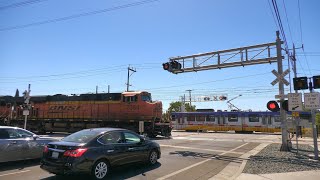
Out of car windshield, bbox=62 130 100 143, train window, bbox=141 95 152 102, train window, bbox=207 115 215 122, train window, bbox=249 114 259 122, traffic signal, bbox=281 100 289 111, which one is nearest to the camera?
car windshield, bbox=62 130 100 143

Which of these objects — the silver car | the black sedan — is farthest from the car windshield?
the silver car

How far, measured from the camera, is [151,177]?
8852 mm

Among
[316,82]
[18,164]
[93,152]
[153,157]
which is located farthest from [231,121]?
[93,152]

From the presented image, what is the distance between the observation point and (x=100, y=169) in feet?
27.7

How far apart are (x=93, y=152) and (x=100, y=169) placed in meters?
0.59

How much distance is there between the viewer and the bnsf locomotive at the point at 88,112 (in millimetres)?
26797

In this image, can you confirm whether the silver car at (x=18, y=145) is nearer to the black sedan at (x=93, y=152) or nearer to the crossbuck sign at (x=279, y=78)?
the black sedan at (x=93, y=152)

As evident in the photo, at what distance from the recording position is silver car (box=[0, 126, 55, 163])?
10078 millimetres

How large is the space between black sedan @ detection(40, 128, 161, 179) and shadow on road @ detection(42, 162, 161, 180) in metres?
0.33

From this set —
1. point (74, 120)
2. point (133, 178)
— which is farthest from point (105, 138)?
point (74, 120)

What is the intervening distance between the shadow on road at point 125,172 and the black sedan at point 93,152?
0.33 metres

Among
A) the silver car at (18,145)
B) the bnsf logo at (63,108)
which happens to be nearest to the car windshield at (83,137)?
the silver car at (18,145)

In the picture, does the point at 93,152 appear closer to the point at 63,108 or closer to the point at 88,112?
the point at 88,112

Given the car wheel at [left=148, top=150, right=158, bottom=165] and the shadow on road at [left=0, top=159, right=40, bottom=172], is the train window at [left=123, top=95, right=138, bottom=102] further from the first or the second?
the car wheel at [left=148, top=150, right=158, bottom=165]
